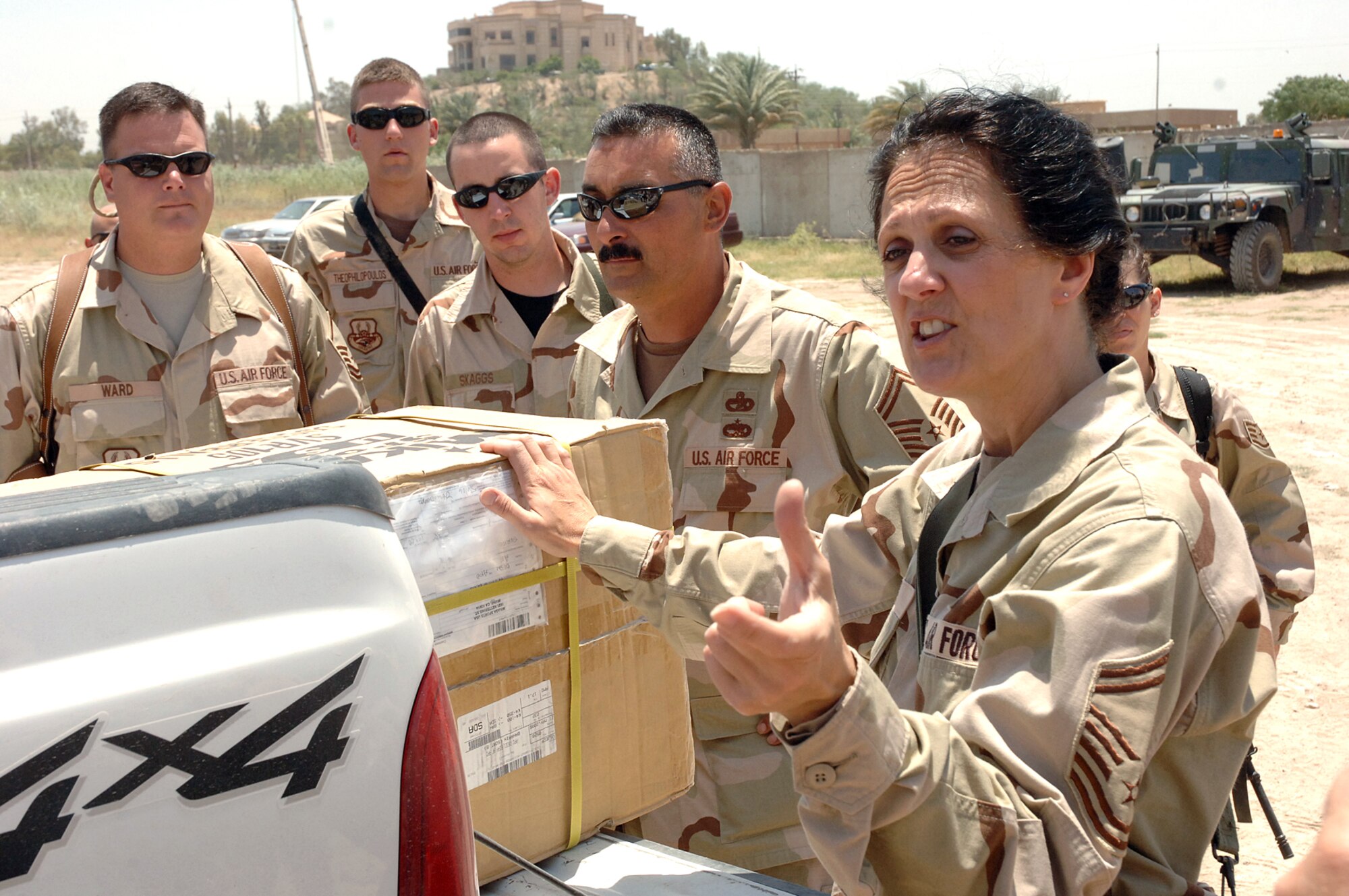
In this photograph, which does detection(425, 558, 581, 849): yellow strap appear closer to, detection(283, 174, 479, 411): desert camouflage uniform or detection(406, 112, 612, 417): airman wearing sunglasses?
detection(406, 112, 612, 417): airman wearing sunglasses

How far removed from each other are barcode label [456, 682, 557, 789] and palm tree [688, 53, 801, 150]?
38.5 m

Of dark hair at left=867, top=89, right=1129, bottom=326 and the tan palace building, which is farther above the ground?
the tan palace building

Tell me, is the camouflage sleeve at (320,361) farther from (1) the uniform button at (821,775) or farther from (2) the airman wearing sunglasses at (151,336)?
(1) the uniform button at (821,775)

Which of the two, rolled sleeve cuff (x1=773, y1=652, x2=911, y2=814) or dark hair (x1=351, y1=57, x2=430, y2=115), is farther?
dark hair (x1=351, y1=57, x2=430, y2=115)

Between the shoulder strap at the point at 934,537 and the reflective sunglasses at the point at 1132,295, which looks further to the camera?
the reflective sunglasses at the point at 1132,295

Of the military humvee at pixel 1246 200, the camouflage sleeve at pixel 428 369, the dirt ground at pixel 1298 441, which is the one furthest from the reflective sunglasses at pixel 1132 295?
the military humvee at pixel 1246 200

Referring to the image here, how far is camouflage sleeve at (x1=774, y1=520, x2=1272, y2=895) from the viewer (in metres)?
1.32

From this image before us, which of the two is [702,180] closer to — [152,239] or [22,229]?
[152,239]

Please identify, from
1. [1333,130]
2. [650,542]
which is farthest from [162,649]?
[1333,130]

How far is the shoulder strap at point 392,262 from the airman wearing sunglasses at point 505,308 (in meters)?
0.83

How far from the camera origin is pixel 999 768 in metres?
1.40

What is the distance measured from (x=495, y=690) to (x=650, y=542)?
35 centimetres

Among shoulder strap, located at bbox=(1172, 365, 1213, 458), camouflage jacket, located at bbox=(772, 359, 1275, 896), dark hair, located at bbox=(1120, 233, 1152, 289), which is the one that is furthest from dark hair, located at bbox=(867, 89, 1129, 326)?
shoulder strap, located at bbox=(1172, 365, 1213, 458)

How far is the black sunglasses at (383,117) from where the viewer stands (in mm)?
4965
